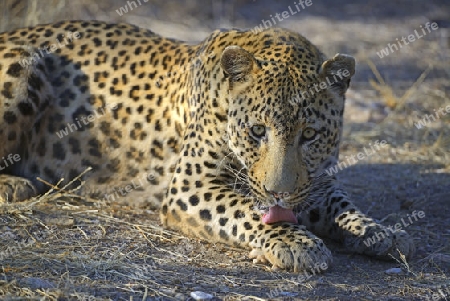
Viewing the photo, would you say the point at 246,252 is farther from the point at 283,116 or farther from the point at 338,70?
the point at 338,70

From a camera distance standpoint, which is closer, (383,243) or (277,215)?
(277,215)

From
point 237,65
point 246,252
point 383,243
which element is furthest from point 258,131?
point 383,243

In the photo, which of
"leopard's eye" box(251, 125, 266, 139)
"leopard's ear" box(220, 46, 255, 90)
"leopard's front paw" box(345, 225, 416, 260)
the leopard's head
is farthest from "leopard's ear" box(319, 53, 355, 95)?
"leopard's front paw" box(345, 225, 416, 260)

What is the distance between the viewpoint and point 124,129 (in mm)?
7828

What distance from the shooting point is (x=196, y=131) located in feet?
23.7

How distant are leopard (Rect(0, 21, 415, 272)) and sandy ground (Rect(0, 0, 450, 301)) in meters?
0.21

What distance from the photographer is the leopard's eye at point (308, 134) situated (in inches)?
256

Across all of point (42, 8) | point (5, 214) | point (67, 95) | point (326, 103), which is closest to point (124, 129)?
point (67, 95)

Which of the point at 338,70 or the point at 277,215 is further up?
the point at 338,70

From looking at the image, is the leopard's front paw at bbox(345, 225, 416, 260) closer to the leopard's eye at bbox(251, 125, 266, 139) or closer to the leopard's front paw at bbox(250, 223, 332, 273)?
the leopard's front paw at bbox(250, 223, 332, 273)

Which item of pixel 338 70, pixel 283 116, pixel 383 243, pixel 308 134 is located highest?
pixel 338 70

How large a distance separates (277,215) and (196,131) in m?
1.16

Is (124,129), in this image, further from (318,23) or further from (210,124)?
(318,23)

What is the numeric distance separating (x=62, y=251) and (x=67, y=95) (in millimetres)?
2114
